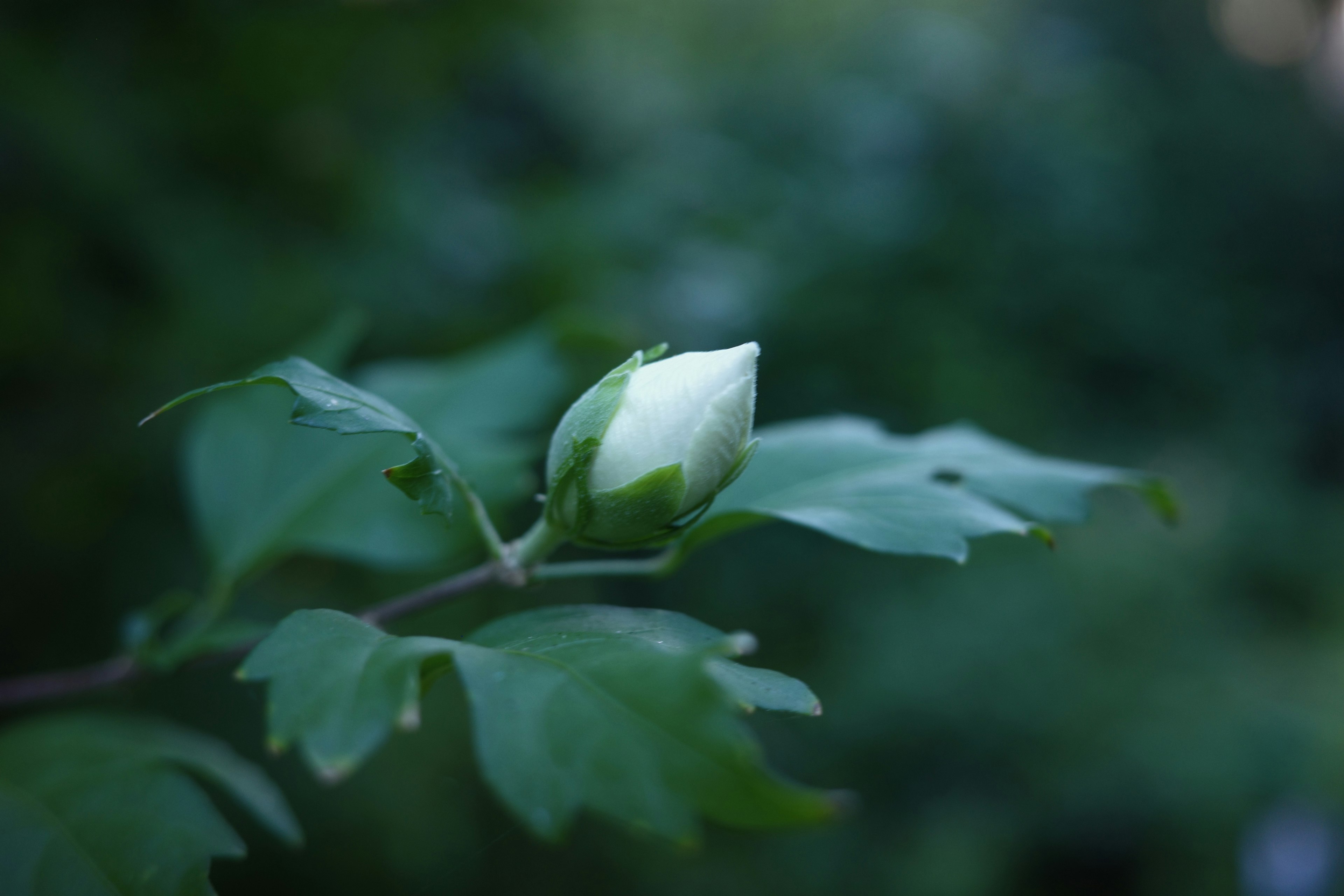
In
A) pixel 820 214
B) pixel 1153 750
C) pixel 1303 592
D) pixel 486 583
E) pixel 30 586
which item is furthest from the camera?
pixel 1303 592

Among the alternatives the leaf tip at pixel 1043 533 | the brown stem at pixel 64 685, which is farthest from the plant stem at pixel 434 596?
the leaf tip at pixel 1043 533

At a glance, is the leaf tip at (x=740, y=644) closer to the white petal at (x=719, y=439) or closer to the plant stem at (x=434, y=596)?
the white petal at (x=719, y=439)

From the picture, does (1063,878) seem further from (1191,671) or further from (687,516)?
(687,516)

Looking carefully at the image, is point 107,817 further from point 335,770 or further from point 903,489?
point 903,489

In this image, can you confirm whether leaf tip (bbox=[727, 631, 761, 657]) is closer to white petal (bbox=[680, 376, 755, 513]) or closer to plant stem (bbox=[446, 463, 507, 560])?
white petal (bbox=[680, 376, 755, 513])

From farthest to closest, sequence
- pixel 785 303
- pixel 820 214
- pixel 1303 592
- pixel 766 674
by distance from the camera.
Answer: pixel 1303 592, pixel 820 214, pixel 785 303, pixel 766 674

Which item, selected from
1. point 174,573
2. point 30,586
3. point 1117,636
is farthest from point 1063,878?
point 30,586
